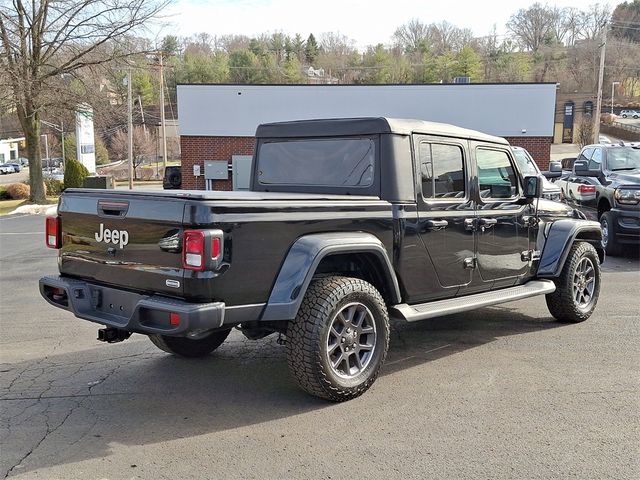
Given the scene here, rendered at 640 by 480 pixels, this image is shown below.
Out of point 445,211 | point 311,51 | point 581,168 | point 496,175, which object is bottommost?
point 445,211

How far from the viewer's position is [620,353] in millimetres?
5465

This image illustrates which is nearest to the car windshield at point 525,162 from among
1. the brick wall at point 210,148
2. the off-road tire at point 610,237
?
the off-road tire at point 610,237

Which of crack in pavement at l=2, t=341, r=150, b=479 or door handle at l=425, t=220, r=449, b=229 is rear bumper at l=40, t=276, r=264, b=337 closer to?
crack in pavement at l=2, t=341, r=150, b=479

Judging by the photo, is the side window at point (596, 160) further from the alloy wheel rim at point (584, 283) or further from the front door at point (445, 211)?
the front door at point (445, 211)

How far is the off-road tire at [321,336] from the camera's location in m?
4.16

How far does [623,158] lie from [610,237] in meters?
1.77

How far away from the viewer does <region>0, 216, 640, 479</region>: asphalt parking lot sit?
11.5 feet

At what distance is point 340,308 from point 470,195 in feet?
6.02

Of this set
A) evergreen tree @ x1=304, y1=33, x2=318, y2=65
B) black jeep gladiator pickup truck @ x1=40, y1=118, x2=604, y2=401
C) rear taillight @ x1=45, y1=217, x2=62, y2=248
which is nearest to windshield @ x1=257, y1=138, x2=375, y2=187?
black jeep gladiator pickup truck @ x1=40, y1=118, x2=604, y2=401

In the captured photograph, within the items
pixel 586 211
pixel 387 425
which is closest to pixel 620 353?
pixel 387 425

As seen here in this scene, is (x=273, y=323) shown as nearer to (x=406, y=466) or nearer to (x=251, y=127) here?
(x=406, y=466)

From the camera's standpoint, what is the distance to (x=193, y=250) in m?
3.70

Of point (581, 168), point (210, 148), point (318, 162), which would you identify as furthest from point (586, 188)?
point (210, 148)

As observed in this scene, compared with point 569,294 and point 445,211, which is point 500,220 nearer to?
point 445,211
